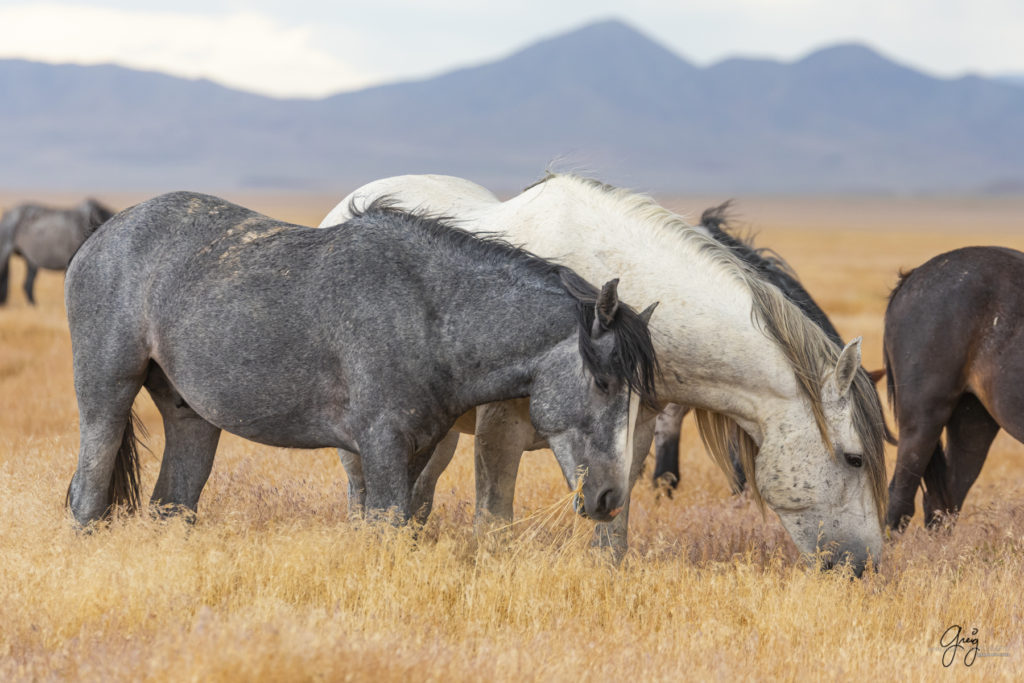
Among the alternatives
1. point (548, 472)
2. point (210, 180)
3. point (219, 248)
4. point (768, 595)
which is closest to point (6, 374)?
point (548, 472)

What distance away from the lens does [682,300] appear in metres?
5.22

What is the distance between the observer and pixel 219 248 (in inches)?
208

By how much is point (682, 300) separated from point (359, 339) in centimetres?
155

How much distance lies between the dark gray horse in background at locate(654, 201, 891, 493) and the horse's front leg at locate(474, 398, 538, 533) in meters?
1.36

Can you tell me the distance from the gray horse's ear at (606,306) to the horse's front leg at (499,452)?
2.92ft

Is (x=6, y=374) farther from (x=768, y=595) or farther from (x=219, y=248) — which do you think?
(x=768, y=595)

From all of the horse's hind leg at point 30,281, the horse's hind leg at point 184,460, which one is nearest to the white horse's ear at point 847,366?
the horse's hind leg at point 184,460

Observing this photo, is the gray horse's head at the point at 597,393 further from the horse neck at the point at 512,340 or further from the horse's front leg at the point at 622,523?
the horse's front leg at the point at 622,523

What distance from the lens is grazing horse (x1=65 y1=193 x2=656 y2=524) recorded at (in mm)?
4582

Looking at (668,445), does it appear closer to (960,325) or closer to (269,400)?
(960,325)

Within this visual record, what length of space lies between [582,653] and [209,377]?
2.16 metres
